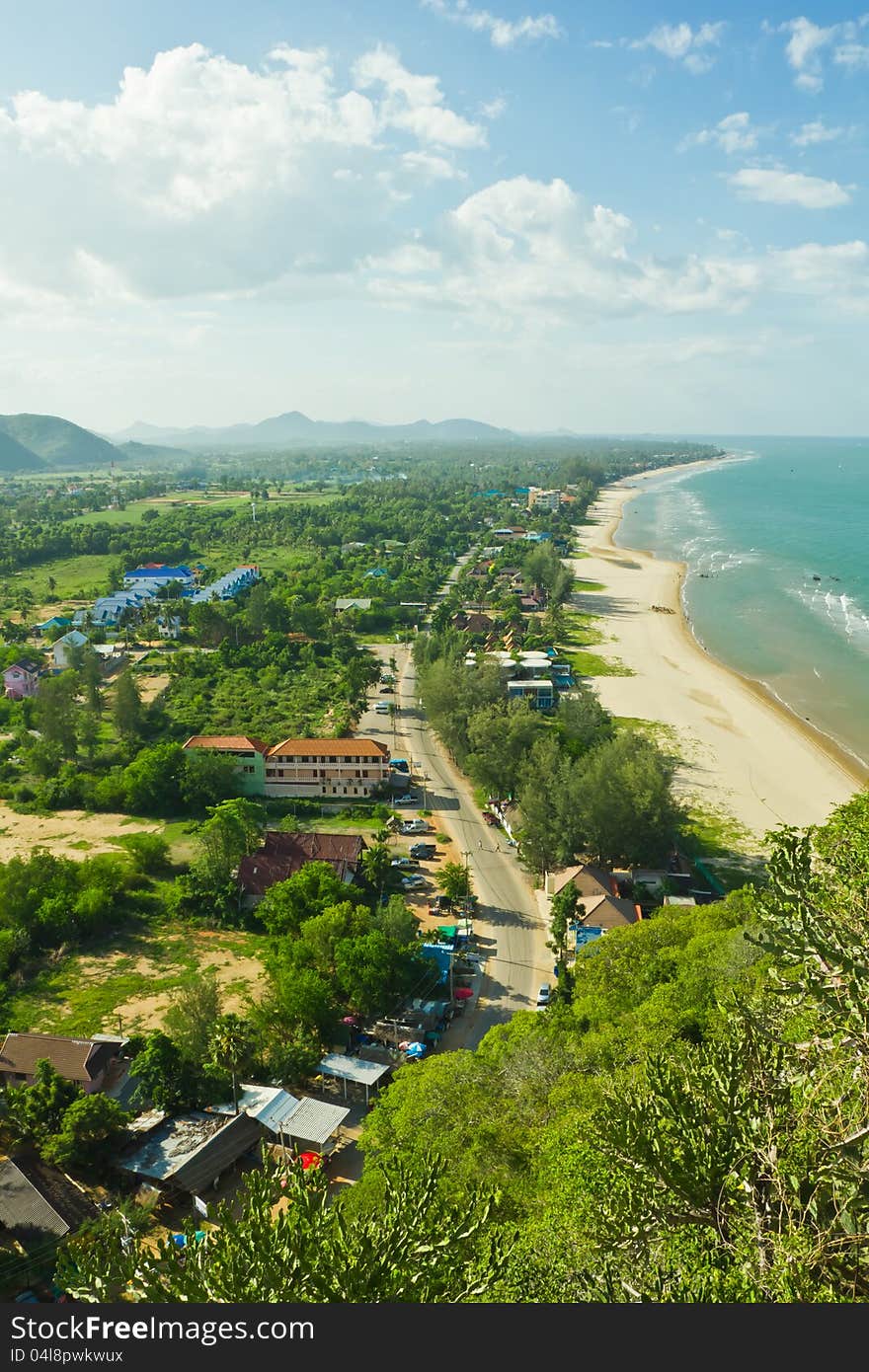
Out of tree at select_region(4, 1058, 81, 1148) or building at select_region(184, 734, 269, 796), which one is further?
building at select_region(184, 734, 269, 796)

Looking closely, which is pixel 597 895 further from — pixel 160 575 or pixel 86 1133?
pixel 160 575

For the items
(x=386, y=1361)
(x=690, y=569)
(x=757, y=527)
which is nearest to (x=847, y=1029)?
(x=386, y=1361)

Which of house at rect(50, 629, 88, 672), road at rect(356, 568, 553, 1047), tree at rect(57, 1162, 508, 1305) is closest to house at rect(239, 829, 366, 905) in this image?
road at rect(356, 568, 553, 1047)

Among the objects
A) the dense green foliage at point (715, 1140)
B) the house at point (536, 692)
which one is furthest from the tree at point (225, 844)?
the house at point (536, 692)

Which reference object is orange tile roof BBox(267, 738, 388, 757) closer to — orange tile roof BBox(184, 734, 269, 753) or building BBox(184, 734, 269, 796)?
building BBox(184, 734, 269, 796)

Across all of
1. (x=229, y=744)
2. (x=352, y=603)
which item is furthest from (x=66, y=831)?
(x=352, y=603)

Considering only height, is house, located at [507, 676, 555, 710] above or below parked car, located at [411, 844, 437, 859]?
above
